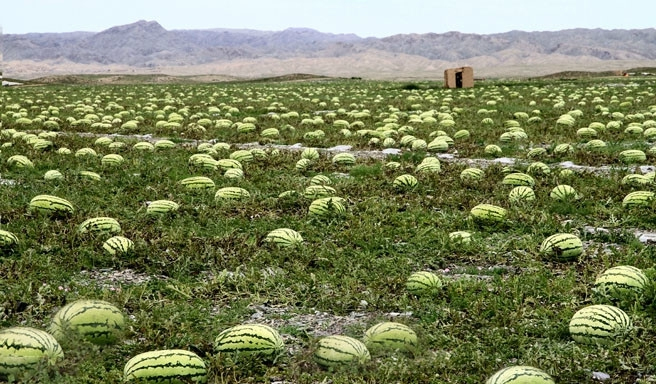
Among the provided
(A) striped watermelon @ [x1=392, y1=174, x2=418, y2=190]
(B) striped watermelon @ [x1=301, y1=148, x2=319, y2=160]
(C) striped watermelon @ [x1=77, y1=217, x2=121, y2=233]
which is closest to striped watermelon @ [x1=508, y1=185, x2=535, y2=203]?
(A) striped watermelon @ [x1=392, y1=174, x2=418, y2=190]

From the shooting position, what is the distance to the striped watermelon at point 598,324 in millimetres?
3981

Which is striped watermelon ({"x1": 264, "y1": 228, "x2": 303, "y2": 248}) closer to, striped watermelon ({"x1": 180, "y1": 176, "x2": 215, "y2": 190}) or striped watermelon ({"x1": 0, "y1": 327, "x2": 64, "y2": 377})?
striped watermelon ({"x1": 180, "y1": 176, "x2": 215, "y2": 190})

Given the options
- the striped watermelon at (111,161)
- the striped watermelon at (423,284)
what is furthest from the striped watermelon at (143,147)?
the striped watermelon at (423,284)

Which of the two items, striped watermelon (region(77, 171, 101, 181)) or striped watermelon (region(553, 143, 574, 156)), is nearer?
striped watermelon (region(77, 171, 101, 181))

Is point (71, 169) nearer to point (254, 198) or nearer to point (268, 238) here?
point (254, 198)

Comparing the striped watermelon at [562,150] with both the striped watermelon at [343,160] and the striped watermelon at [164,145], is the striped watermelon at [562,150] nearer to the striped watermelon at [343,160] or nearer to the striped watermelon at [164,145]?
the striped watermelon at [343,160]

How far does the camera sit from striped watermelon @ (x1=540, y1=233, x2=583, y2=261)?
555 cm

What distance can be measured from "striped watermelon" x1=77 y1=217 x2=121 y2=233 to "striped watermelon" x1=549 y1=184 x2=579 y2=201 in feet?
16.6

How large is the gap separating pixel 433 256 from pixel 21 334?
348cm

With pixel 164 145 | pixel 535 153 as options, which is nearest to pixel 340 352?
pixel 535 153

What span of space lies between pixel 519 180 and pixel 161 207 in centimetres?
464

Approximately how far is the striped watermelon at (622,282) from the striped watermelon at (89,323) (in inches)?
138

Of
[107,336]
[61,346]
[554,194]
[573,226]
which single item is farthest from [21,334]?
[554,194]

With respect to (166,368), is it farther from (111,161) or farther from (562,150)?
(562,150)
